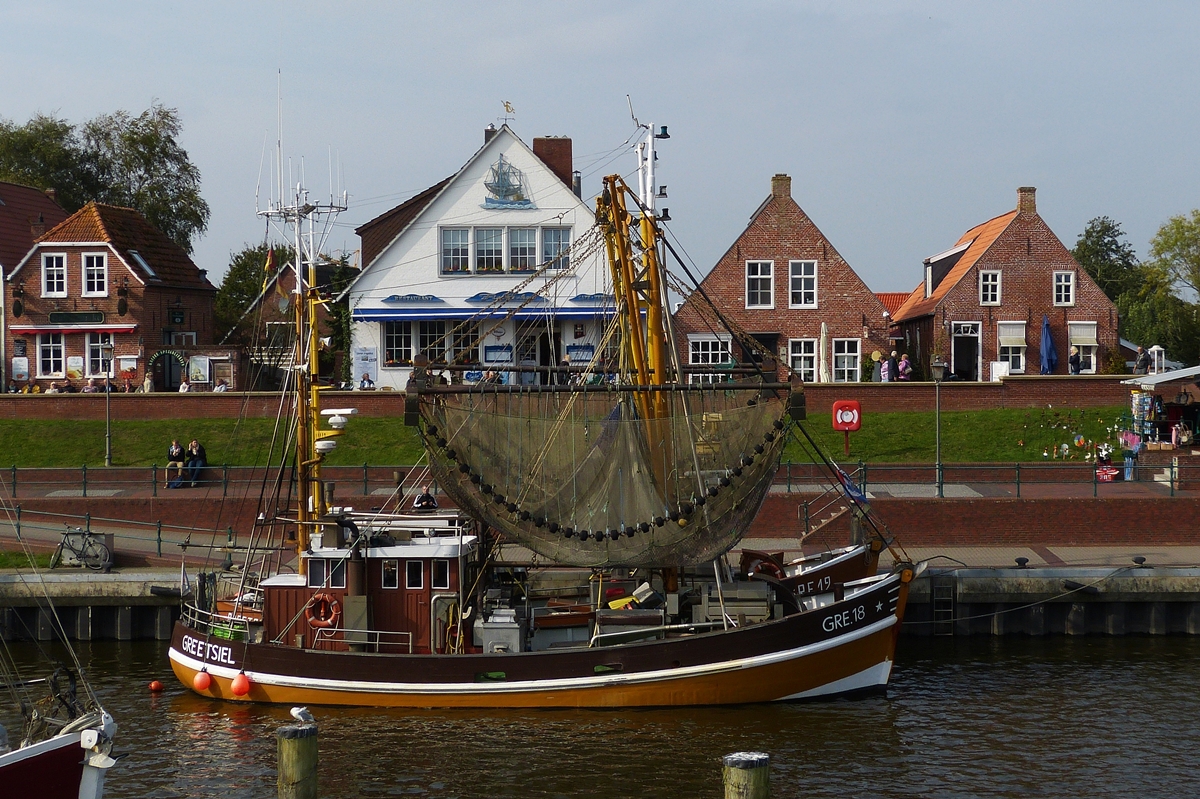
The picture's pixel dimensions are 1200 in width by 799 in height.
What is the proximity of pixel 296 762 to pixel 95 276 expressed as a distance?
39353 mm

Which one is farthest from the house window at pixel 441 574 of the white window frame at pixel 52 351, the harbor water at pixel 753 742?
the white window frame at pixel 52 351

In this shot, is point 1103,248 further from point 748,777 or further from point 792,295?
point 748,777

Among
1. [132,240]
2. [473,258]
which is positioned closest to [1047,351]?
[473,258]

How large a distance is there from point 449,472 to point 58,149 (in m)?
55.7

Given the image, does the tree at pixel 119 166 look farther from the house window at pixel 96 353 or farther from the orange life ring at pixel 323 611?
the orange life ring at pixel 323 611

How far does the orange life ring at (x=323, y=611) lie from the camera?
24.1 m

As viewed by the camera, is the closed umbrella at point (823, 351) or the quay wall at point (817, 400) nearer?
the quay wall at point (817, 400)

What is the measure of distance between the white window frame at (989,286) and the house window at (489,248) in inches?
728

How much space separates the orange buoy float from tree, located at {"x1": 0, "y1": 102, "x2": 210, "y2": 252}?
2072 inches

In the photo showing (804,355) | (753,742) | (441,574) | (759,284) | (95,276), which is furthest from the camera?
(95,276)

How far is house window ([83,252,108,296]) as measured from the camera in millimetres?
50719

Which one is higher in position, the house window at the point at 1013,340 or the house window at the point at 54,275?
the house window at the point at 54,275

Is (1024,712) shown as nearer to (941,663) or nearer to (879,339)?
(941,663)

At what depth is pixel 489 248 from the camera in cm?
4912
